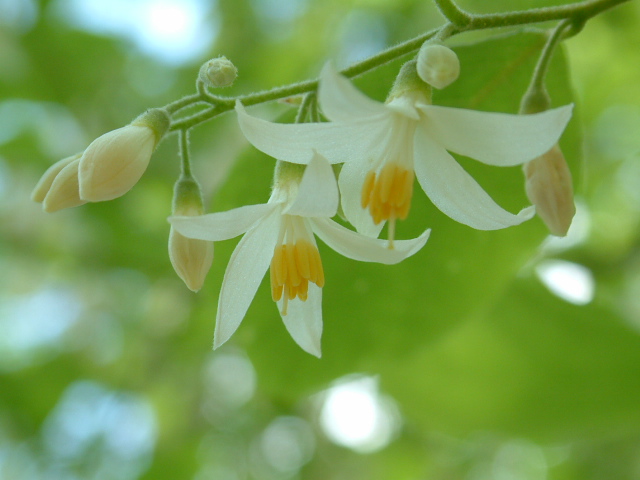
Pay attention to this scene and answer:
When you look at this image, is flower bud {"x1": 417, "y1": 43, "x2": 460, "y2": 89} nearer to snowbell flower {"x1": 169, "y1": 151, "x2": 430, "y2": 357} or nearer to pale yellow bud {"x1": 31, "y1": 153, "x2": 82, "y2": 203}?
snowbell flower {"x1": 169, "y1": 151, "x2": 430, "y2": 357}

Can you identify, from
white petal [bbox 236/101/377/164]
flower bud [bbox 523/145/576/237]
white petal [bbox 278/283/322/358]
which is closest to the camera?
white petal [bbox 236/101/377/164]

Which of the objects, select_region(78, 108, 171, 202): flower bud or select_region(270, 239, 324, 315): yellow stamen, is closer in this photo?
select_region(78, 108, 171, 202): flower bud

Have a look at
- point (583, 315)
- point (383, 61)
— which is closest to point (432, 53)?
point (383, 61)

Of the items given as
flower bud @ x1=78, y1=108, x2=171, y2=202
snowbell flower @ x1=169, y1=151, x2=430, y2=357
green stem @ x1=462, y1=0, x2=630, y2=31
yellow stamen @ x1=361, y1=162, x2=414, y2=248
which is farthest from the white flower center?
green stem @ x1=462, y1=0, x2=630, y2=31

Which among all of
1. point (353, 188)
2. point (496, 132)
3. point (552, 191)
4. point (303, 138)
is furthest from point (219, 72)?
point (552, 191)

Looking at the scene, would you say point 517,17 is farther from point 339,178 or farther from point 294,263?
point 294,263

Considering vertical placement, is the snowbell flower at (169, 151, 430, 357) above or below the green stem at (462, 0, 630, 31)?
below
